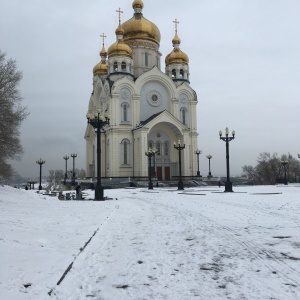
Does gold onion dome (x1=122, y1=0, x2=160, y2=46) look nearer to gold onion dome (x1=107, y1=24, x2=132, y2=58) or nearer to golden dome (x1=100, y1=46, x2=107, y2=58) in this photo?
gold onion dome (x1=107, y1=24, x2=132, y2=58)

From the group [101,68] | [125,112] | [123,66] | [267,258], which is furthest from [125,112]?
[267,258]

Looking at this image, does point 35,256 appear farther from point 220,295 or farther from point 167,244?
point 220,295

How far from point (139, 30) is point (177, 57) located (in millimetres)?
6740

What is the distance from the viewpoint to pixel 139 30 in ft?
164

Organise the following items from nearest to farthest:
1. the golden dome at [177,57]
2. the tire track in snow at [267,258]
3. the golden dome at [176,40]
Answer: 1. the tire track in snow at [267,258]
2. the golden dome at [177,57]
3. the golden dome at [176,40]

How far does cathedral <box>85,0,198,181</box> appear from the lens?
43.7 metres

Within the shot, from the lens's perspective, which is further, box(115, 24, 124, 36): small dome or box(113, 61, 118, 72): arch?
box(115, 24, 124, 36): small dome

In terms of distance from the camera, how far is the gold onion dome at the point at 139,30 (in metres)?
49.8

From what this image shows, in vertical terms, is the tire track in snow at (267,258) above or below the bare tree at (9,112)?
below

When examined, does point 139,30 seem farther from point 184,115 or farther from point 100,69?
point 184,115

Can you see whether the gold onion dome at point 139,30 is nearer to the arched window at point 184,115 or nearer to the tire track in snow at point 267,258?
the arched window at point 184,115

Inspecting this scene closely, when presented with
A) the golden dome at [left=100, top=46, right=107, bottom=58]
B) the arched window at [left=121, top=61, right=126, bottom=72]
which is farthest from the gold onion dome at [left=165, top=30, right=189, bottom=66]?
the golden dome at [left=100, top=46, right=107, bottom=58]

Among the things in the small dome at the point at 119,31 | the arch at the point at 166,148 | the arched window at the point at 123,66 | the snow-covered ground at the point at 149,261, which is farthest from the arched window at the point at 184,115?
the snow-covered ground at the point at 149,261

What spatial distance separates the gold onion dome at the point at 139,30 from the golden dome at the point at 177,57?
300 centimetres
